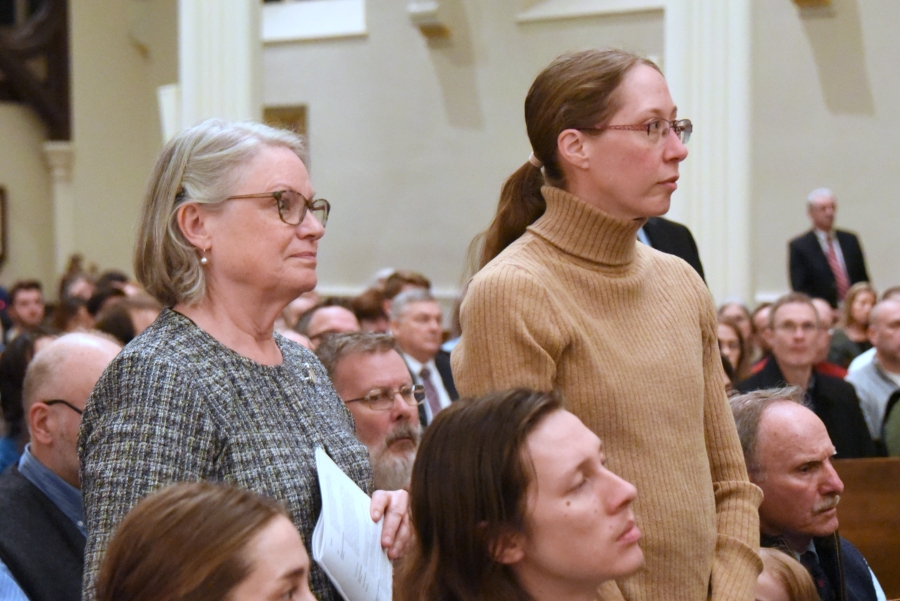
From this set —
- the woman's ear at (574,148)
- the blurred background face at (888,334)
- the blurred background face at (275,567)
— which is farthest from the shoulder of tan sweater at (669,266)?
the blurred background face at (888,334)

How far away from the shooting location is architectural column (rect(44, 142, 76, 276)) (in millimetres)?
13719

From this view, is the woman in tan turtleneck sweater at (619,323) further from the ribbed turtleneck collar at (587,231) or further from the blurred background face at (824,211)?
the blurred background face at (824,211)

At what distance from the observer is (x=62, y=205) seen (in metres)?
13.8

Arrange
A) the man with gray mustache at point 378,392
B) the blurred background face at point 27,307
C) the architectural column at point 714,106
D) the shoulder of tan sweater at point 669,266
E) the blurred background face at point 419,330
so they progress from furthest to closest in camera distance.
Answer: the blurred background face at point 27,307
the architectural column at point 714,106
the blurred background face at point 419,330
the man with gray mustache at point 378,392
the shoulder of tan sweater at point 669,266

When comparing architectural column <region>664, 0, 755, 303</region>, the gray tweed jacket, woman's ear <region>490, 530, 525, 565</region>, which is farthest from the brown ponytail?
architectural column <region>664, 0, 755, 303</region>

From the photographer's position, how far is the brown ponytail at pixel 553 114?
1.90m

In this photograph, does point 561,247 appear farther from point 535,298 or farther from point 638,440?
point 638,440

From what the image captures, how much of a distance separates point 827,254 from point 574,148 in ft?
25.9

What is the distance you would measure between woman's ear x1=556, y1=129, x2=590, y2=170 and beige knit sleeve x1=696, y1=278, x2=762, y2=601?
37cm

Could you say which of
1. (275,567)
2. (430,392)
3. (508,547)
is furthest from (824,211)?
(275,567)

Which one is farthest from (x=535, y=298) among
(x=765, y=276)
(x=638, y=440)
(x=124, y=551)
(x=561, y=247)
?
(x=765, y=276)

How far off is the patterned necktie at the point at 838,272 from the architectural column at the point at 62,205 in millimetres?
8903

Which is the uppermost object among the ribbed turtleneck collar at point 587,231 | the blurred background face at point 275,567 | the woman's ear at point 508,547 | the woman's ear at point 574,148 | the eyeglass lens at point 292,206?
the woman's ear at point 574,148

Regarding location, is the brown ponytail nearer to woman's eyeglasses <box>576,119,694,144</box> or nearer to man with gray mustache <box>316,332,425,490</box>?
woman's eyeglasses <box>576,119,694,144</box>
